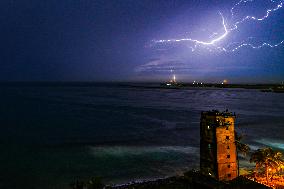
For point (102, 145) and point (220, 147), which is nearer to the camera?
point (220, 147)

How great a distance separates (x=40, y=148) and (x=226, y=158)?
46618mm

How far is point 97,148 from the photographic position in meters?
73.2

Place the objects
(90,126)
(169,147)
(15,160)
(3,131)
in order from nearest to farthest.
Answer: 1. (15,160)
2. (169,147)
3. (3,131)
4. (90,126)

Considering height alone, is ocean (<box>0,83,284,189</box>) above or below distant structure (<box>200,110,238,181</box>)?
below

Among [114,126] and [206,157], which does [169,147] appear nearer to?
[206,157]

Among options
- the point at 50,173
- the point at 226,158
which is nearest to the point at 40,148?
the point at 50,173

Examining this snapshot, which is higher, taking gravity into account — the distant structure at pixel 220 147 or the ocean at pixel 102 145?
the distant structure at pixel 220 147

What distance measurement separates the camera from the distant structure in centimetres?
4231

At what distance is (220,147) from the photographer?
4225cm

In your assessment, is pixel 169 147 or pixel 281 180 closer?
pixel 281 180

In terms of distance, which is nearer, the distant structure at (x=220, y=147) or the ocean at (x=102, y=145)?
the distant structure at (x=220, y=147)

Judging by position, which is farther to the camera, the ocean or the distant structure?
the ocean

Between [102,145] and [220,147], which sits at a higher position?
[220,147]

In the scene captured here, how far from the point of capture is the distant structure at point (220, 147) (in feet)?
139
